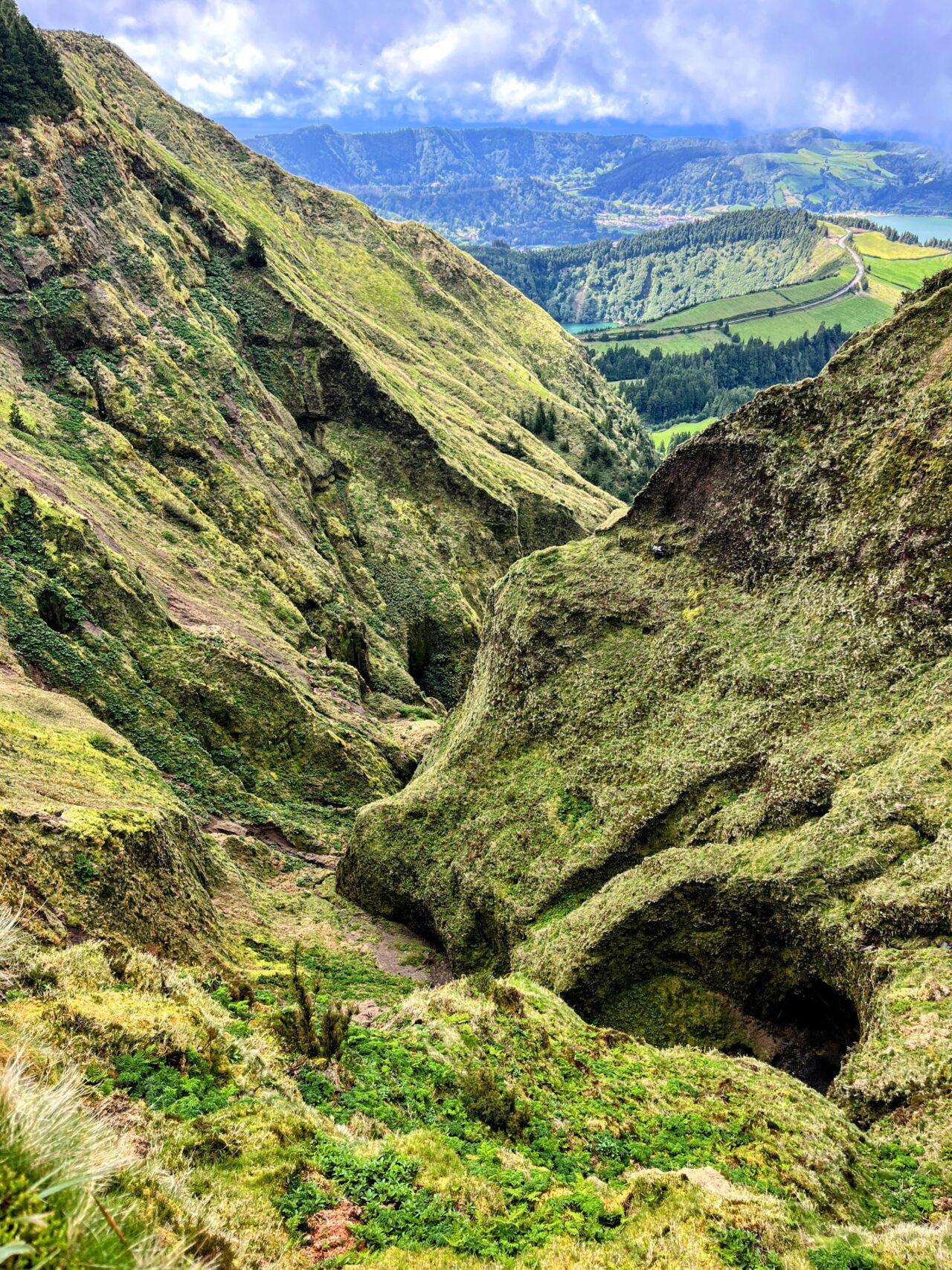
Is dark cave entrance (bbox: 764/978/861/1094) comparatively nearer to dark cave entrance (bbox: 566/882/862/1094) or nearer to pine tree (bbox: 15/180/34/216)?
dark cave entrance (bbox: 566/882/862/1094)

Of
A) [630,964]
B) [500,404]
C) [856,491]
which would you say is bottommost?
[630,964]

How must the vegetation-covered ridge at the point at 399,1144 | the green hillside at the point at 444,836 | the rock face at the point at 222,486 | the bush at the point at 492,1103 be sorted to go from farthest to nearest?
the rock face at the point at 222,486, the bush at the point at 492,1103, the green hillside at the point at 444,836, the vegetation-covered ridge at the point at 399,1144

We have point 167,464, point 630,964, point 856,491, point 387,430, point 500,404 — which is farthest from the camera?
point 500,404

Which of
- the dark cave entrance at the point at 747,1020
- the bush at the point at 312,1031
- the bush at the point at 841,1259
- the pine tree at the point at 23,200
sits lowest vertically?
the bush at the point at 312,1031

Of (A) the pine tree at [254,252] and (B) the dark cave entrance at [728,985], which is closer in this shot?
→ (B) the dark cave entrance at [728,985]

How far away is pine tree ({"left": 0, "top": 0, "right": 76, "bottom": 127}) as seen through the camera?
2297 inches

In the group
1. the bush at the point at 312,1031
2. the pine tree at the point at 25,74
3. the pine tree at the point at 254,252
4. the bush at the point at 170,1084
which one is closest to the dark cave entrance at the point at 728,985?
the bush at the point at 312,1031

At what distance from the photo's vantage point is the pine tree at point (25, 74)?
191 ft

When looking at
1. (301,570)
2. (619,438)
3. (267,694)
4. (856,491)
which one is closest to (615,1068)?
(856,491)

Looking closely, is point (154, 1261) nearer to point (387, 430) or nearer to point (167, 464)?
point (167, 464)

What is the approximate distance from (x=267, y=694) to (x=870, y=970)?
3310 centimetres

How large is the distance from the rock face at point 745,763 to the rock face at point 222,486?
37.8 feet

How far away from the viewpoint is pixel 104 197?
63.5 m

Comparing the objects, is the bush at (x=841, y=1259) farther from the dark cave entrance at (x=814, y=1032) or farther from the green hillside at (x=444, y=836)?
the dark cave entrance at (x=814, y=1032)
